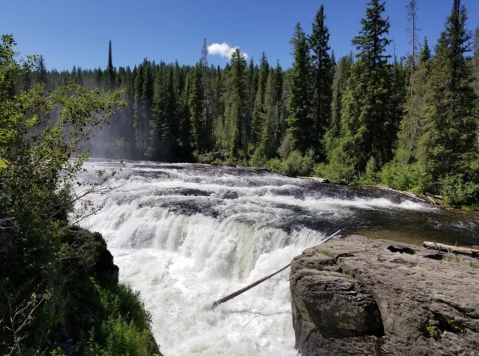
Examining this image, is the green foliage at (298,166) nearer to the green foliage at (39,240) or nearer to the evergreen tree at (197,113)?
the evergreen tree at (197,113)

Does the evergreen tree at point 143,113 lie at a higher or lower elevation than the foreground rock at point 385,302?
higher

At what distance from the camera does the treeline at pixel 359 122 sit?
18.0m

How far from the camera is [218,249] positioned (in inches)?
416

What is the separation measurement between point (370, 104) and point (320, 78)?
8846 millimetres

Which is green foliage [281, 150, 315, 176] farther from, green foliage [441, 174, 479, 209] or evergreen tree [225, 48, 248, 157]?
evergreen tree [225, 48, 248, 157]

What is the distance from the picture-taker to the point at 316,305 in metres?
6.07

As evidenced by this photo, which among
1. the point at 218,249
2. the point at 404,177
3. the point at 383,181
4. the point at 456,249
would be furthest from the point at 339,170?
the point at 456,249

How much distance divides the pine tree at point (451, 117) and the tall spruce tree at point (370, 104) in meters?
5.98

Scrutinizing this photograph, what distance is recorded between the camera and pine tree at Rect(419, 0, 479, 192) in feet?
57.5

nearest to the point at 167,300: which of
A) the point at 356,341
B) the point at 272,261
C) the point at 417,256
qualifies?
the point at 272,261

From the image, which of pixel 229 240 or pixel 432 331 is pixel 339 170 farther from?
pixel 432 331

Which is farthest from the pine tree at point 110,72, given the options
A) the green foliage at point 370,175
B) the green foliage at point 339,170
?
the green foliage at point 370,175

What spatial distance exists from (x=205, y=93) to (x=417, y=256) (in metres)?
47.3

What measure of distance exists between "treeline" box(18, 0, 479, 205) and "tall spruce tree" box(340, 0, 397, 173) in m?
0.08
